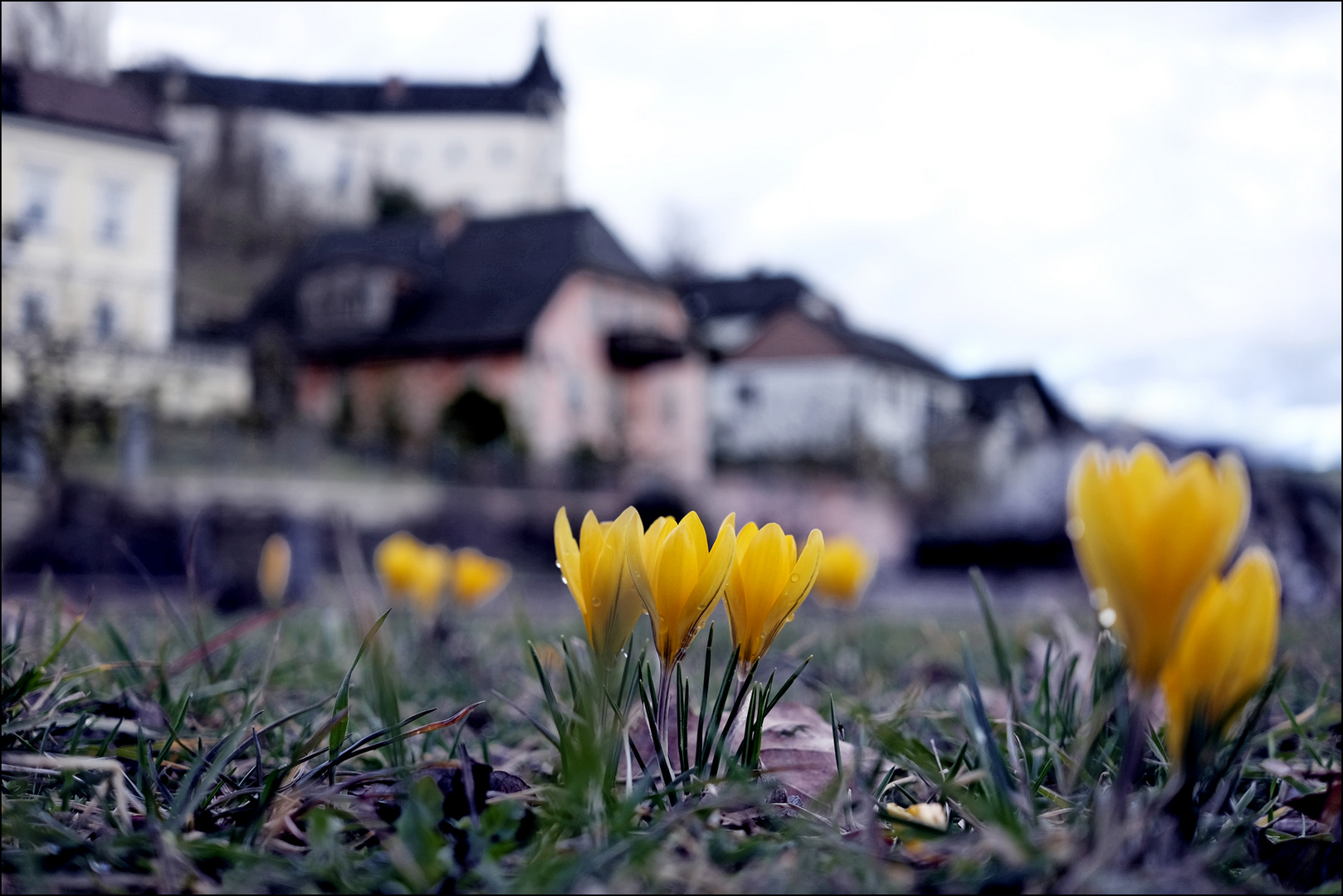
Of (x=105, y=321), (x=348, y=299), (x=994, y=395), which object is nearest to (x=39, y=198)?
(x=105, y=321)

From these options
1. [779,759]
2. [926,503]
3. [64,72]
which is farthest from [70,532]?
[926,503]

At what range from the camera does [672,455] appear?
90.3 feet

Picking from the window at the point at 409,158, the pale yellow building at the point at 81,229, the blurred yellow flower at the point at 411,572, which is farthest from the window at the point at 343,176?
the blurred yellow flower at the point at 411,572

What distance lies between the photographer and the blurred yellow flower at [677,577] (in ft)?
2.40

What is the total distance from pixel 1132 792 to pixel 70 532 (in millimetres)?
Answer: 8666

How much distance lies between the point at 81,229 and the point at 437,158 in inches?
2116

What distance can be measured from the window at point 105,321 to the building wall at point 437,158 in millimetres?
40833

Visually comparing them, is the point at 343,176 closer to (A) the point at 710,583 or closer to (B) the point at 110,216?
(B) the point at 110,216

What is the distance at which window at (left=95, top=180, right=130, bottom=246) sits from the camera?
270cm

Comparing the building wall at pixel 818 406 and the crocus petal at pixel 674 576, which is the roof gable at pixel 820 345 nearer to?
the building wall at pixel 818 406

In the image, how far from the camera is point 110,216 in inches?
112

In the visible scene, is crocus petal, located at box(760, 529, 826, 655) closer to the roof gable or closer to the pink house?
the pink house

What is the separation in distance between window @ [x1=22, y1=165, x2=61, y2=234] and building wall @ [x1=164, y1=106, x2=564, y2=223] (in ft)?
138

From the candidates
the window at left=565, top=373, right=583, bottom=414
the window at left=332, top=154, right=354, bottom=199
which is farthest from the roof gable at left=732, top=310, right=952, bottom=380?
the window at left=332, top=154, right=354, bottom=199
